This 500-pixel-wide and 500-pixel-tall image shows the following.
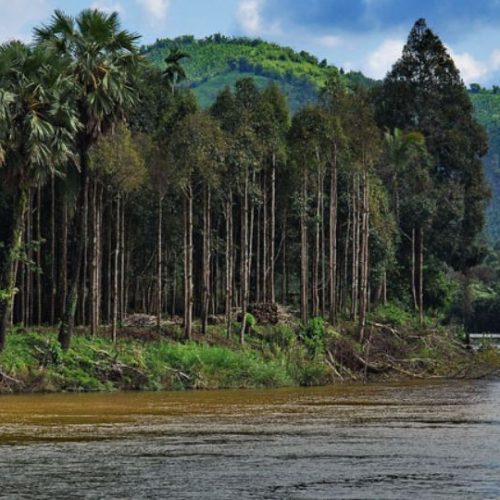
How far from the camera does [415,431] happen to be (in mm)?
32000

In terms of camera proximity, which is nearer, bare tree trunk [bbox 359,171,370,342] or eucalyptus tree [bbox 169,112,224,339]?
eucalyptus tree [bbox 169,112,224,339]

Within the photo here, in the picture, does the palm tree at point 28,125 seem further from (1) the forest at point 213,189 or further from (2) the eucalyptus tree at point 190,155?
(2) the eucalyptus tree at point 190,155

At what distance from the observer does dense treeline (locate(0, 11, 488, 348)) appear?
51.4 meters

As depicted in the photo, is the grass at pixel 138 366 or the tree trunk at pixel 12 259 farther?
the tree trunk at pixel 12 259

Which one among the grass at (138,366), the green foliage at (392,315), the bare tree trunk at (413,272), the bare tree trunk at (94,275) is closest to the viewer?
the grass at (138,366)

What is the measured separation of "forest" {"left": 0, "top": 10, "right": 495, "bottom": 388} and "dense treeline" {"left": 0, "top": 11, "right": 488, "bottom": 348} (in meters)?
0.11

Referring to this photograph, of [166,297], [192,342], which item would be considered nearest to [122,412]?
[192,342]

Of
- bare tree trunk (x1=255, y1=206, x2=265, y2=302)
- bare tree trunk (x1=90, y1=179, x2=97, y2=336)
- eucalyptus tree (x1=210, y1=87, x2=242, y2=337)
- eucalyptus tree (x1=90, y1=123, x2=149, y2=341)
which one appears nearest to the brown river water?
bare tree trunk (x1=90, y1=179, x2=97, y2=336)

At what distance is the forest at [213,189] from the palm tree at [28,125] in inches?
3.1

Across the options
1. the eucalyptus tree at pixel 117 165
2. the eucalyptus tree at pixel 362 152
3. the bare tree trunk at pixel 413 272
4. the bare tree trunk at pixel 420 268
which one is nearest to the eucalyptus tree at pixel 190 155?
the eucalyptus tree at pixel 117 165

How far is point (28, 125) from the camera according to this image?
4897 centimetres

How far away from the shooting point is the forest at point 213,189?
51531 mm

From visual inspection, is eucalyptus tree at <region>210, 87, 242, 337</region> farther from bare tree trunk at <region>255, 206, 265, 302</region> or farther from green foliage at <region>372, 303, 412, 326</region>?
green foliage at <region>372, 303, 412, 326</region>

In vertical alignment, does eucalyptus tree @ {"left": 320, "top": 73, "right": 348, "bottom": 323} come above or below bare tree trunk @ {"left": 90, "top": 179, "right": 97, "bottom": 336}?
above
